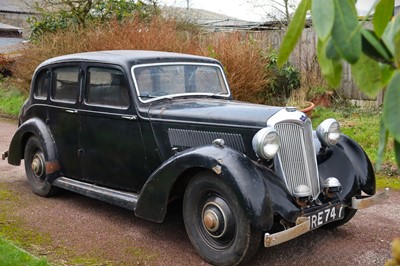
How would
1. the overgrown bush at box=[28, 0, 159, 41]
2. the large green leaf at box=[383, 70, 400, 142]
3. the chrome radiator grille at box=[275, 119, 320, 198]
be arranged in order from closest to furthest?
the large green leaf at box=[383, 70, 400, 142]
the chrome radiator grille at box=[275, 119, 320, 198]
the overgrown bush at box=[28, 0, 159, 41]

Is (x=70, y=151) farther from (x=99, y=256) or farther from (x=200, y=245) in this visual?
(x=200, y=245)

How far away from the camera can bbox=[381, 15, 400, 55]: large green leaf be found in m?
0.91

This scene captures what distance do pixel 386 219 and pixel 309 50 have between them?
6986mm

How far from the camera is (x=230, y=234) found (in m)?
3.93

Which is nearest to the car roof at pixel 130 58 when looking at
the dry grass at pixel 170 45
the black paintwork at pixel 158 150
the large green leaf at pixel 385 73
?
the black paintwork at pixel 158 150

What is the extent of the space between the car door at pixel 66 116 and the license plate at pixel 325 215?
9.44 ft

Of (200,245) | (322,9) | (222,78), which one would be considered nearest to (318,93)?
(222,78)

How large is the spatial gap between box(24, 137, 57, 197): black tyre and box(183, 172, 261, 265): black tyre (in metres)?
2.44

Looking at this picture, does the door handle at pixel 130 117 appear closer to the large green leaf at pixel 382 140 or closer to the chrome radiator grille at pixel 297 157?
the chrome radiator grille at pixel 297 157

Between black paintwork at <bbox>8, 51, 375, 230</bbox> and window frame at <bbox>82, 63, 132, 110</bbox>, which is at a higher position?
window frame at <bbox>82, 63, 132, 110</bbox>

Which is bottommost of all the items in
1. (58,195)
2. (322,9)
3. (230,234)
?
(58,195)

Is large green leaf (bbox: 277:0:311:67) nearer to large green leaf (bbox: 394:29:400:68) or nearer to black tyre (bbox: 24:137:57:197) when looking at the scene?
large green leaf (bbox: 394:29:400:68)

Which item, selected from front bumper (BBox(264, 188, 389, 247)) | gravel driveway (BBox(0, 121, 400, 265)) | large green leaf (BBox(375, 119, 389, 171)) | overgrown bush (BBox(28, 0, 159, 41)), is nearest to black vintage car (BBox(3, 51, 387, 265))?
front bumper (BBox(264, 188, 389, 247))

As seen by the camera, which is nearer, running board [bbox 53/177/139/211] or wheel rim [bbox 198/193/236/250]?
wheel rim [bbox 198/193/236/250]
